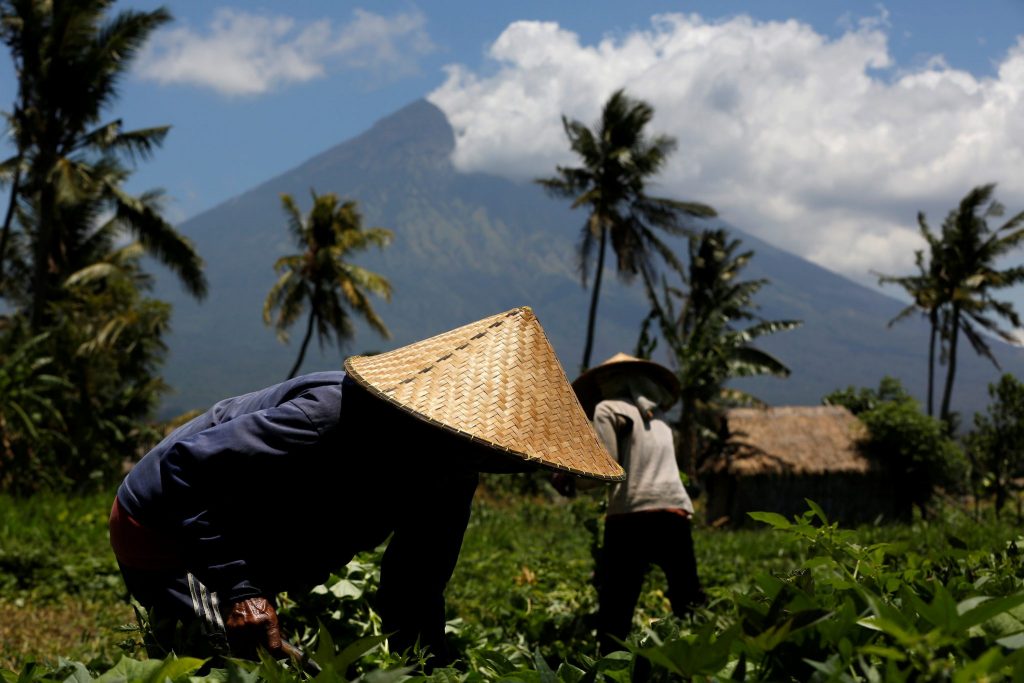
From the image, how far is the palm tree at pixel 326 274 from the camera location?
1142 inches

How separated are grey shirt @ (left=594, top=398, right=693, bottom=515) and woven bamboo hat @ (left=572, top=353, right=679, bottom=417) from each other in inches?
6.4

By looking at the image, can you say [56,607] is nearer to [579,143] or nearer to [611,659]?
[611,659]

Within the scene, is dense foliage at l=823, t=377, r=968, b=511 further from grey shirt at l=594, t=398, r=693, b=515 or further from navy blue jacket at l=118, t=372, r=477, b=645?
navy blue jacket at l=118, t=372, r=477, b=645

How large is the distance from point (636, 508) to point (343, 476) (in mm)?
2506

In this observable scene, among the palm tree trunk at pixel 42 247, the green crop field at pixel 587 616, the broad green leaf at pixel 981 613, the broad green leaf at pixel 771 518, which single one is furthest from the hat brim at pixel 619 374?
the palm tree trunk at pixel 42 247

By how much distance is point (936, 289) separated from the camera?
31.4 metres

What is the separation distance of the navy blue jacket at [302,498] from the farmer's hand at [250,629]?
0.04m

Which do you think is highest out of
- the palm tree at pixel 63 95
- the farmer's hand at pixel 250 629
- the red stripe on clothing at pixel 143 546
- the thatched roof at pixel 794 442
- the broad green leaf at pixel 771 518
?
the palm tree at pixel 63 95

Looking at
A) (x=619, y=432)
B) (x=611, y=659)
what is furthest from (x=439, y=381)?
(x=619, y=432)

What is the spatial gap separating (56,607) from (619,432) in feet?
11.6

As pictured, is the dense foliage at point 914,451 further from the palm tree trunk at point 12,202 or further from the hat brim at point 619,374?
the palm tree trunk at point 12,202

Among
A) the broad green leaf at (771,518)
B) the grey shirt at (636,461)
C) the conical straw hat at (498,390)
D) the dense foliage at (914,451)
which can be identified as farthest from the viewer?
the dense foliage at (914,451)

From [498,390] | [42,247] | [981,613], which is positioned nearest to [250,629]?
[498,390]

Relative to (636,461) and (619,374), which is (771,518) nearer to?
(636,461)
